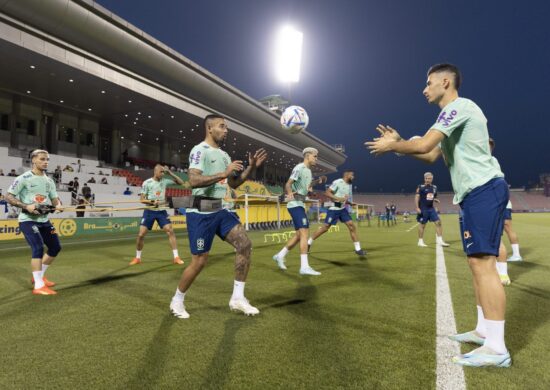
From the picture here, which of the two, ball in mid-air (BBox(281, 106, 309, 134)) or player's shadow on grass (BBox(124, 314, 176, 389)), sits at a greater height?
ball in mid-air (BBox(281, 106, 309, 134))

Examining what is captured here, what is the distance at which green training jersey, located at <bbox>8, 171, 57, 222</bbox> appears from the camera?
5.52 meters

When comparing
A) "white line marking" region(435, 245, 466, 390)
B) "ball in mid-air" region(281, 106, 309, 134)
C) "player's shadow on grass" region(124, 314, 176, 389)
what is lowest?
"player's shadow on grass" region(124, 314, 176, 389)

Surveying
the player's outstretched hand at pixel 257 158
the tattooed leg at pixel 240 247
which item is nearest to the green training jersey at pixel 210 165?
the tattooed leg at pixel 240 247

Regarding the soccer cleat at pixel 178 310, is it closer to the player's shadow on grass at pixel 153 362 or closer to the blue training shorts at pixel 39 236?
the player's shadow on grass at pixel 153 362

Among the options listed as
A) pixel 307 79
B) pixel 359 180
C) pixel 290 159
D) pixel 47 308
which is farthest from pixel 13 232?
pixel 359 180

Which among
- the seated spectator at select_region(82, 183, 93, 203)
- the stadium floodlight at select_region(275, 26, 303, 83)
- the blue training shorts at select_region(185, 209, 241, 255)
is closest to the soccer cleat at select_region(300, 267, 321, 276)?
the blue training shorts at select_region(185, 209, 241, 255)

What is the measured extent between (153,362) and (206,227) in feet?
5.30

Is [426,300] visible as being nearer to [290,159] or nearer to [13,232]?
[13,232]

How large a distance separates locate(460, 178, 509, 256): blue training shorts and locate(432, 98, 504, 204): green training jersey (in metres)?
0.07

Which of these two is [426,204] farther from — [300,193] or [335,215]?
[300,193]

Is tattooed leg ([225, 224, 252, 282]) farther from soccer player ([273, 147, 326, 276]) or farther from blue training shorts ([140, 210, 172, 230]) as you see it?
blue training shorts ([140, 210, 172, 230])

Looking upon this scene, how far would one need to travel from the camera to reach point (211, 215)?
4.05 meters

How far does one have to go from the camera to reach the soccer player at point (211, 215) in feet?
12.9

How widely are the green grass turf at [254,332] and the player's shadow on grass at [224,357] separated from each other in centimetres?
1
